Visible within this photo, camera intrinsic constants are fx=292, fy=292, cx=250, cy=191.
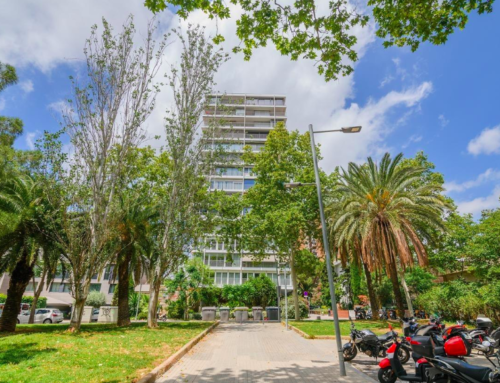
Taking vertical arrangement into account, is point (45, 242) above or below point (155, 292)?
above

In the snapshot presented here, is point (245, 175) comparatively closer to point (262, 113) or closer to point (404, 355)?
point (262, 113)

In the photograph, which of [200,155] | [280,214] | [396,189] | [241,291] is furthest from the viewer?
[241,291]

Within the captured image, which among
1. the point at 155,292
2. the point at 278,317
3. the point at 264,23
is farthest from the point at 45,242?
the point at 278,317

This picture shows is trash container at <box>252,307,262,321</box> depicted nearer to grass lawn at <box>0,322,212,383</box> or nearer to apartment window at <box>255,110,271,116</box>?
grass lawn at <box>0,322,212,383</box>

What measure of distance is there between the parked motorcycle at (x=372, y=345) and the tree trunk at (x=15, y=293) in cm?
1646

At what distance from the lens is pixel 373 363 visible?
8.35 m

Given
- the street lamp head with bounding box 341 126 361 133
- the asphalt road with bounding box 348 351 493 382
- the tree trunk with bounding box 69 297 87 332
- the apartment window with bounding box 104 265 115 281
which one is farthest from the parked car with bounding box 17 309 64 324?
the street lamp head with bounding box 341 126 361 133

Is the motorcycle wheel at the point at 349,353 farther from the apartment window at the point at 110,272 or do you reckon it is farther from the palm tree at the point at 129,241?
the apartment window at the point at 110,272

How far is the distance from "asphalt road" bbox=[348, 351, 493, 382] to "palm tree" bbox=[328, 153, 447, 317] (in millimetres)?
7255

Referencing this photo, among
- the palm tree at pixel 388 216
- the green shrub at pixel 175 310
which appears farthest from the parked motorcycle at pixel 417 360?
the green shrub at pixel 175 310

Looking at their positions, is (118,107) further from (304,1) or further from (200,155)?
(304,1)

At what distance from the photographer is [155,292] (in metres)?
18.5

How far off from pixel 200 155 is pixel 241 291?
23.2m

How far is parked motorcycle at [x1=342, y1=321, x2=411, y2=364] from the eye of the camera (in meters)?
8.13
